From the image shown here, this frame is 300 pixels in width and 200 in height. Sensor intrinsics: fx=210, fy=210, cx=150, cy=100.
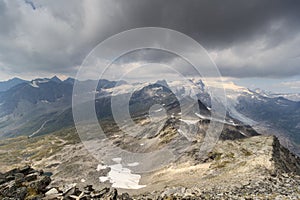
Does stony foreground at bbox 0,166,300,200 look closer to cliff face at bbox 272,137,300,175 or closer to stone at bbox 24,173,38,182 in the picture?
stone at bbox 24,173,38,182

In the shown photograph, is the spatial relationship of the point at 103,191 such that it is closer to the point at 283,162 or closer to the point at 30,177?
the point at 30,177

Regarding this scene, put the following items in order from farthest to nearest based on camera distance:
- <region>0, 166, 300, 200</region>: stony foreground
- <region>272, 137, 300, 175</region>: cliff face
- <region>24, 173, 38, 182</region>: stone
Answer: <region>272, 137, 300, 175</region>: cliff face, <region>24, 173, 38, 182</region>: stone, <region>0, 166, 300, 200</region>: stony foreground

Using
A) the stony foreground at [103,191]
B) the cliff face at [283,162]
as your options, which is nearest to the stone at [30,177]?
the stony foreground at [103,191]

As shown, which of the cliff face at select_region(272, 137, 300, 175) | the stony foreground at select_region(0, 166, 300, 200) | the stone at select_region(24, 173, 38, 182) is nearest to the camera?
the stony foreground at select_region(0, 166, 300, 200)

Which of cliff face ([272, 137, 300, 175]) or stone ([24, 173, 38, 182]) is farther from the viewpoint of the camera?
cliff face ([272, 137, 300, 175])

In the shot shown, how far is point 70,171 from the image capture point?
105625 millimetres

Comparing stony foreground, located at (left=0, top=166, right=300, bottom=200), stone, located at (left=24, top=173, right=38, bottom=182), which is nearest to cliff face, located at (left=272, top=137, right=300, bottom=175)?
stony foreground, located at (left=0, top=166, right=300, bottom=200)

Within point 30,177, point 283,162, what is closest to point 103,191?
point 30,177

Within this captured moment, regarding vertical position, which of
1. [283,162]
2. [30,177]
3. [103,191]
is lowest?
[283,162]

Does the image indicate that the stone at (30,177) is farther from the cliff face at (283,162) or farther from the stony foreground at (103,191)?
the cliff face at (283,162)

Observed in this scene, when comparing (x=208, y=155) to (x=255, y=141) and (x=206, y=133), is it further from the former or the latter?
(x=206, y=133)

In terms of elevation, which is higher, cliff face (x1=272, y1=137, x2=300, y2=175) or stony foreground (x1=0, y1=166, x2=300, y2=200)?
stony foreground (x1=0, y1=166, x2=300, y2=200)

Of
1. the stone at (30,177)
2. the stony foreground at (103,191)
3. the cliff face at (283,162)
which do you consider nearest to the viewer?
the stony foreground at (103,191)

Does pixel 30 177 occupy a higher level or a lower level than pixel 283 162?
higher
